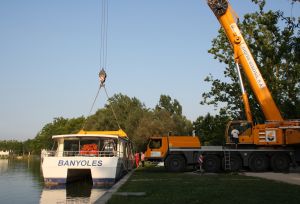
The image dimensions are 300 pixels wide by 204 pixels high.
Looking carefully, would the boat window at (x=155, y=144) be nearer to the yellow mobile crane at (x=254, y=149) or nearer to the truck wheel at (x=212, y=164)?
the yellow mobile crane at (x=254, y=149)

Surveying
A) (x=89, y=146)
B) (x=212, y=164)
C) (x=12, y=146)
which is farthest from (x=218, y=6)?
(x=12, y=146)

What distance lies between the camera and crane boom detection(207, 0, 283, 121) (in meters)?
25.8

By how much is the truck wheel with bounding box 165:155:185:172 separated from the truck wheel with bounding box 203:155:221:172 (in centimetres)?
149

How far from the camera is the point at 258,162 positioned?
2570 centimetres

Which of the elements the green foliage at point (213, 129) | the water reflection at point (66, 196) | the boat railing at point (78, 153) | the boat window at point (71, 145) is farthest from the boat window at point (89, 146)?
the green foliage at point (213, 129)

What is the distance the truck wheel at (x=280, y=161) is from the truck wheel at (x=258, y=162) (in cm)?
46

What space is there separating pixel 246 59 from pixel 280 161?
7203 mm

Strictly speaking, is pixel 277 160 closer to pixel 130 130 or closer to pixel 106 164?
pixel 106 164

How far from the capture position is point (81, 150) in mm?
22609

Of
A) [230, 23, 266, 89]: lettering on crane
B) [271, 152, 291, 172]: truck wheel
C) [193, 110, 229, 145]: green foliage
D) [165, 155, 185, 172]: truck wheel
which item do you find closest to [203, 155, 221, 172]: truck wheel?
[165, 155, 185, 172]: truck wheel

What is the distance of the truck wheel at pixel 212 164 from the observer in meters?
25.9

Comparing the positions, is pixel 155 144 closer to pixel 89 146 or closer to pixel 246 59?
pixel 89 146

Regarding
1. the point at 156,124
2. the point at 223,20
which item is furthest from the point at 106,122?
the point at 223,20

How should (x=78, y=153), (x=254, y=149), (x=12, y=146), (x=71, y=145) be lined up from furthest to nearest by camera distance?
(x=12, y=146)
(x=254, y=149)
(x=71, y=145)
(x=78, y=153)
